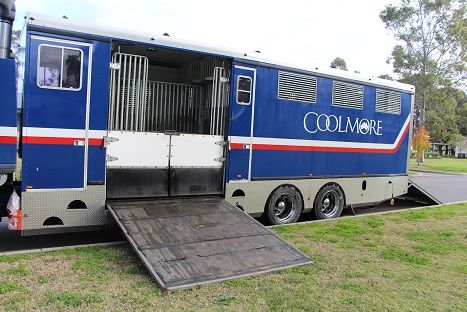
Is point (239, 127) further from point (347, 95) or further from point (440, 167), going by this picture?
point (440, 167)

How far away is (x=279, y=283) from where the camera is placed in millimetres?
5164

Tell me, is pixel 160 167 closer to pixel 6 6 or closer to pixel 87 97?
pixel 87 97

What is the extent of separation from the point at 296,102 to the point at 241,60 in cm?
157

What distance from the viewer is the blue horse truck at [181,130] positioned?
20.0 feet

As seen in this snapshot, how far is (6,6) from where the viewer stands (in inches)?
239

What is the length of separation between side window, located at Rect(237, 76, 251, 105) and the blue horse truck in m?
0.02

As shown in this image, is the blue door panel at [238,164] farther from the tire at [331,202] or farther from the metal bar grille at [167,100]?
the tire at [331,202]

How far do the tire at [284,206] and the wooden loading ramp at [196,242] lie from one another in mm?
1378

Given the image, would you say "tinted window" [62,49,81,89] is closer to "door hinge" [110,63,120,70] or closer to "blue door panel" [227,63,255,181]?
"door hinge" [110,63,120,70]

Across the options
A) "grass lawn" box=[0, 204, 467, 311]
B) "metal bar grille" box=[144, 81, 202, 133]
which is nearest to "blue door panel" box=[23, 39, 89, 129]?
"grass lawn" box=[0, 204, 467, 311]

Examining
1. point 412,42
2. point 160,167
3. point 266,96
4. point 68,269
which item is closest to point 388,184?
point 266,96

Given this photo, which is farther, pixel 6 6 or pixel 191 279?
pixel 6 6

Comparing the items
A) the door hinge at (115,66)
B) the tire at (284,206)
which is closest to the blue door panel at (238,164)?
the tire at (284,206)

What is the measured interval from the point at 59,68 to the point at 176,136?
2.15 meters
